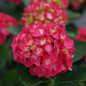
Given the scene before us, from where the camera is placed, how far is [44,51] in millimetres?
862

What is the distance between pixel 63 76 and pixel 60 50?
196 millimetres

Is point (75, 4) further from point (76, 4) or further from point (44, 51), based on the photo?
point (44, 51)

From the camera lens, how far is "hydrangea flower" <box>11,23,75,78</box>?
2.79 ft

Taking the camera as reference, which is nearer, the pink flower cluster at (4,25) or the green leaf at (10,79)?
the green leaf at (10,79)

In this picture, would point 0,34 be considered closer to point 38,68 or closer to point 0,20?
point 0,20

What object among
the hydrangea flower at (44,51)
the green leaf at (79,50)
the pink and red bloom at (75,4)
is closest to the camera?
the hydrangea flower at (44,51)

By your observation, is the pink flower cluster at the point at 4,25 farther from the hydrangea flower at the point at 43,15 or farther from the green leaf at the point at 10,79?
the green leaf at the point at 10,79

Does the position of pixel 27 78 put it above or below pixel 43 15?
below

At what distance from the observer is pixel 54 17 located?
1.21 m

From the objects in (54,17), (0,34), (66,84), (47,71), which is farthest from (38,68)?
(0,34)

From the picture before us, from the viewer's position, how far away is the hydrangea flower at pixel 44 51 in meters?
0.85

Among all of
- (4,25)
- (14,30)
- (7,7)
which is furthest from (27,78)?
(7,7)

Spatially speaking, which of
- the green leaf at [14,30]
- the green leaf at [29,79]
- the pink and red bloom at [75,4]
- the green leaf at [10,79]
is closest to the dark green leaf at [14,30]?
the green leaf at [14,30]

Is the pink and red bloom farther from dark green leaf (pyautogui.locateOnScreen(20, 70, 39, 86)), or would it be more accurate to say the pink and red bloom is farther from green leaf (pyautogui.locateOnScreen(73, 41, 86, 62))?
dark green leaf (pyautogui.locateOnScreen(20, 70, 39, 86))
